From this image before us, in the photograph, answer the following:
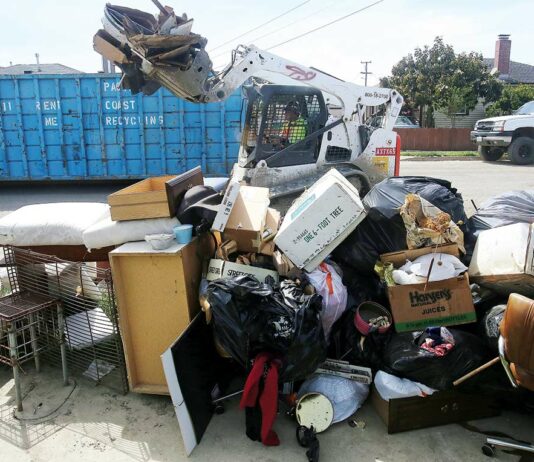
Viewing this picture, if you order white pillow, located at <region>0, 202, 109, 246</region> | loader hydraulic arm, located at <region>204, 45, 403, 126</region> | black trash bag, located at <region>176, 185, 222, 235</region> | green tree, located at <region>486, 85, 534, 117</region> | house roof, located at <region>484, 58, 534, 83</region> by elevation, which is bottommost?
white pillow, located at <region>0, 202, 109, 246</region>

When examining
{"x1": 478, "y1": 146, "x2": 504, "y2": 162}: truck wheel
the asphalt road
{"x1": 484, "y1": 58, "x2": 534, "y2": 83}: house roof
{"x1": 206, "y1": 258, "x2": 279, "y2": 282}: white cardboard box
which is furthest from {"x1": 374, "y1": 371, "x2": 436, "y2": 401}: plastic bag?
{"x1": 484, "y1": 58, "x2": 534, "y2": 83}: house roof

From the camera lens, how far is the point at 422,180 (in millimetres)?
3316

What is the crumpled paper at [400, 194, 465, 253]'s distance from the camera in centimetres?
281

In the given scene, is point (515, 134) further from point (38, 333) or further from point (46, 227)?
point (38, 333)

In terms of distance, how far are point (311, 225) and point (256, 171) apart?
6.70ft

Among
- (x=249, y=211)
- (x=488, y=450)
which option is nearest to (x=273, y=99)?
(x=249, y=211)

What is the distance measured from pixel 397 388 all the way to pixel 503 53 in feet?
114

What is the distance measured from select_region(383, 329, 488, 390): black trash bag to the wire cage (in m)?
1.66

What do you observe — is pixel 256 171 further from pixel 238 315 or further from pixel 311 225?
pixel 238 315

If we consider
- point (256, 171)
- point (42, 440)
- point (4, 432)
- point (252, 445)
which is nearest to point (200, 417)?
point (252, 445)

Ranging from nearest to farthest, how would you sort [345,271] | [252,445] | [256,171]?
[252,445] < [345,271] < [256,171]

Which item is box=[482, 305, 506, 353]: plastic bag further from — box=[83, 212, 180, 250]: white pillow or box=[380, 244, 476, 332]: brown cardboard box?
box=[83, 212, 180, 250]: white pillow

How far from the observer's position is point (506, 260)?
252 cm

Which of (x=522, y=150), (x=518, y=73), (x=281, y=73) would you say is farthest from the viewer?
(x=518, y=73)
